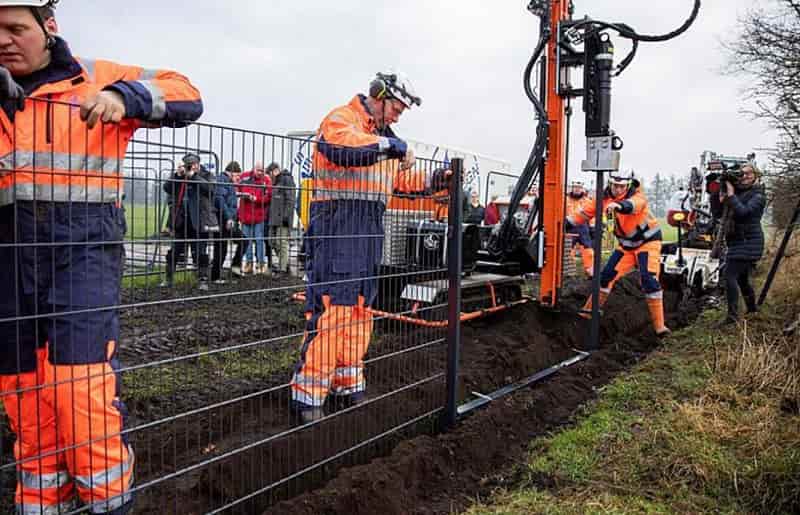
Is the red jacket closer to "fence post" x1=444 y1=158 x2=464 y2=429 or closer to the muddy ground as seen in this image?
the muddy ground

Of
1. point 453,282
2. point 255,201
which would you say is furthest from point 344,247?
point 453,282

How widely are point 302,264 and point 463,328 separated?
4.03 metres

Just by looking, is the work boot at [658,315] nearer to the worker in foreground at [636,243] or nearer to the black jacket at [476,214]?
the worker in foreground at [636,243]

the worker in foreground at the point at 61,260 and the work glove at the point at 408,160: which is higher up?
the work glove at the point at 408,160

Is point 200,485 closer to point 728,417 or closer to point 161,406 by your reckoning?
point 161,406

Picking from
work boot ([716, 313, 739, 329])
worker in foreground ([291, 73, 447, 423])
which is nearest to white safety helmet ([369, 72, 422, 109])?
worker in foreground ([291, 73, 447, 423])

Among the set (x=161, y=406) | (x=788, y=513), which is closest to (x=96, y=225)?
(x=161, y=406)

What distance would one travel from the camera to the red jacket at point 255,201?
277 cm

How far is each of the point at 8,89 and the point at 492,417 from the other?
343cm

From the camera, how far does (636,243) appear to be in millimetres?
7734

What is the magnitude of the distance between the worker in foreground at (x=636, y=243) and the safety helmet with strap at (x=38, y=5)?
6.51 m

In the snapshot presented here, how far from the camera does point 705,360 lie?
584 cm

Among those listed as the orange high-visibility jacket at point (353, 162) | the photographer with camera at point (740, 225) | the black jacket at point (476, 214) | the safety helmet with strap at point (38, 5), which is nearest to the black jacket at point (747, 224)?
the photographer with camera at point (740, 225)

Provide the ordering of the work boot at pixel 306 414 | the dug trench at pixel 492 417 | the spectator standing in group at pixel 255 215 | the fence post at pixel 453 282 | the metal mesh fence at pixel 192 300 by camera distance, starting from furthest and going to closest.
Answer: the fence post at pixel 453 282 → the work boot at pixel 306 414 → the dug trench at pixel 492 417 → the spectator standing in group at pixel 255 215 → the metal mesh fence at pixel 192 300
